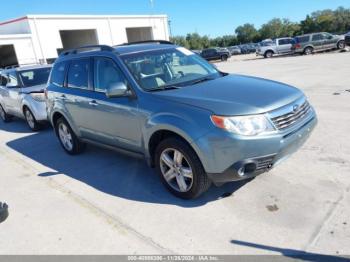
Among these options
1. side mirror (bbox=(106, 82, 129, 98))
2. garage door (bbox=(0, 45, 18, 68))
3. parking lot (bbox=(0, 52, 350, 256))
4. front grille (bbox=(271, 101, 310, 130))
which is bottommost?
parking lot (bbox=(0, 52, 350, 256))

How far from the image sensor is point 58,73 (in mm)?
6055

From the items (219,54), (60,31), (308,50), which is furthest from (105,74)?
(60,31)

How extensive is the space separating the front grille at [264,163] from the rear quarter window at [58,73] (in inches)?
156

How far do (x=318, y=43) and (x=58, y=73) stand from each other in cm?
2665

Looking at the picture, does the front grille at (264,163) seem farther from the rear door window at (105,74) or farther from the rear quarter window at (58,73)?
the rear quarter window at (58,73)

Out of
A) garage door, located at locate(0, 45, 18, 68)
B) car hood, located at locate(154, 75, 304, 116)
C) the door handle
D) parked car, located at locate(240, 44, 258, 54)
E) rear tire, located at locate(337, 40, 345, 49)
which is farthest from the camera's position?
parked car, located at locate(240, 44, 258, 54)

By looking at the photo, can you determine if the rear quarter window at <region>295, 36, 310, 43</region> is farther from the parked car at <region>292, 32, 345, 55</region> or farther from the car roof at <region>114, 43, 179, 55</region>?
the car roof at <region>114, 43, 179, 55</region>

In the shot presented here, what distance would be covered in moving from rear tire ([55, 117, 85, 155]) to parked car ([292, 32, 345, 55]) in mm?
26423

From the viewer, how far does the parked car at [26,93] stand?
8.15m

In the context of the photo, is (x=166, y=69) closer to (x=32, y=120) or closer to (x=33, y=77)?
(x=32, y=120)

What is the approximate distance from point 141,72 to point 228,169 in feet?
5.99

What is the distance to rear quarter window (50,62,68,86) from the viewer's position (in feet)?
19.2

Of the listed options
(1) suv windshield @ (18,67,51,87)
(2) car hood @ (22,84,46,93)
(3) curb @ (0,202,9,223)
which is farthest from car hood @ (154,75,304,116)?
(1) suv windshield @ (18,67,51,87)

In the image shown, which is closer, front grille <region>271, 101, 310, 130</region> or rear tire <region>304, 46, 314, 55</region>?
front grille <region>271, 101, 310, 130</region>
